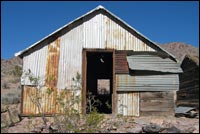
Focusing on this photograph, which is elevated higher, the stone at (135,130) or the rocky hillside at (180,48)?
the rocky hillside at (180,48)

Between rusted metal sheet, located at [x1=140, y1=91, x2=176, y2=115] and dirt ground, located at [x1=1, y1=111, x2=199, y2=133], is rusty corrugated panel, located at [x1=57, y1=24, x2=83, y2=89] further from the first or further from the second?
rusted metal sheet, located at [x1=140, y1=91, x2=176, y2=115]

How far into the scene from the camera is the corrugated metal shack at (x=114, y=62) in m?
18.0

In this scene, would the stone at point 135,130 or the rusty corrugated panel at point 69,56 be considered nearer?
the stone at point 135,130

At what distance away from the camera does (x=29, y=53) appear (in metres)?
18.2

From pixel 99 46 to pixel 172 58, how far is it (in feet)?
12.2

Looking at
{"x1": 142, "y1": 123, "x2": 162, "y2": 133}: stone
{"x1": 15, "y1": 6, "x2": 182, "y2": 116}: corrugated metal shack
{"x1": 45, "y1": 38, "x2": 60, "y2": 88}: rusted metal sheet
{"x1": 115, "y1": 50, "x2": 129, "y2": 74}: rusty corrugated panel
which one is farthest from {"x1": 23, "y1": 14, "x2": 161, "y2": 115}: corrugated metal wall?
{"x1": 142, "y1": 123, "x2": 162, "y2": 133}: stone

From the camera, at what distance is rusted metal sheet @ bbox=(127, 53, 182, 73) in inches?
722

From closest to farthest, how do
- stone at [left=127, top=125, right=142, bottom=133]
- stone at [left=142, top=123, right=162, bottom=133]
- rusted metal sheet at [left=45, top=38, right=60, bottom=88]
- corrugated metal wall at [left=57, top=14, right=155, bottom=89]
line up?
stone at [left=142, top=123, right=162, bottom=133] < stone at [left=127, top=125, right=142, bottom=133] < rusted metal sheet at [left=45, top=38, right=60, bottom=88] < corrugated metal wall at [left=57, top=14, right=155, bottom=89]

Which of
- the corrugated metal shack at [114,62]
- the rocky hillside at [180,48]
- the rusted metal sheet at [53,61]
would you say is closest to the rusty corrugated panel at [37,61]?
the corrugated metal shack at [114,62]

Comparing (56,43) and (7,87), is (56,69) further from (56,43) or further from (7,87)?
(7,87)

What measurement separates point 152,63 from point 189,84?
412 cm

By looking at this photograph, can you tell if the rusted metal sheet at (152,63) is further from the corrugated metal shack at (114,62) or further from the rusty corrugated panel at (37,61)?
the rusty corrugated panel at (37,61)

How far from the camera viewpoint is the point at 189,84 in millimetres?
21703

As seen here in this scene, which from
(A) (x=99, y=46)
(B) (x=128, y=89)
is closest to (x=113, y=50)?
(A) (x=99, y=46)
